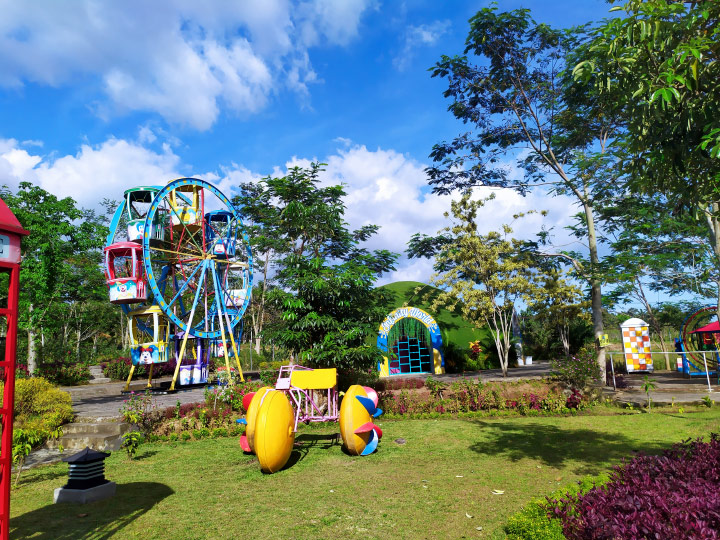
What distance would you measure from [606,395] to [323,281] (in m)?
8.90

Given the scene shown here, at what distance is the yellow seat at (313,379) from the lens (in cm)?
890

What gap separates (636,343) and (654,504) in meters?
20.0

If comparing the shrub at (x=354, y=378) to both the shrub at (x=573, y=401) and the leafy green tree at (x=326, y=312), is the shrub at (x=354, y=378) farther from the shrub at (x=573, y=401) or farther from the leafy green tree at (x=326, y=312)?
the shrub at (x=573, y=401)

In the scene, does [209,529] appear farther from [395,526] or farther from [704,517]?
[704,517]

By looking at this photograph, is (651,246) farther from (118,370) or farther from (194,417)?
(118,370)

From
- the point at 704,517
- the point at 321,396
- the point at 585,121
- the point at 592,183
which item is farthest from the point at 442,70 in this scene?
the point at 704,517

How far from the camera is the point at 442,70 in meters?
18.4

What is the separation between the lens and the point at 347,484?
6871mm

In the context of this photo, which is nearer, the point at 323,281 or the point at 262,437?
the point at 262,437

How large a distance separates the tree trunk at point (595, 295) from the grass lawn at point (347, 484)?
5449 millimetres

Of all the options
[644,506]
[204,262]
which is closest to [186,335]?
[204,262]

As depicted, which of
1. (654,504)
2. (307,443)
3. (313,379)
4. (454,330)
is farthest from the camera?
(454,330)

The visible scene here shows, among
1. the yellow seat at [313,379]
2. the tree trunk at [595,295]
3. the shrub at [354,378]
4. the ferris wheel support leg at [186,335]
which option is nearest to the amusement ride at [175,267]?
the ferris wheel support leg at [186,335]

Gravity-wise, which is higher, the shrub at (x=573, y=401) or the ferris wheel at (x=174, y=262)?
the ferris wheel at (x=174, y=262)
